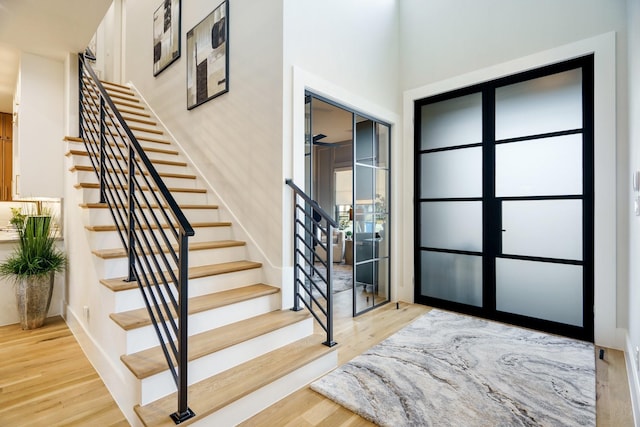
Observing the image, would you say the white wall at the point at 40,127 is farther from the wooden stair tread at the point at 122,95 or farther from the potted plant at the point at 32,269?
the wooden stair tread at the point at 122,95

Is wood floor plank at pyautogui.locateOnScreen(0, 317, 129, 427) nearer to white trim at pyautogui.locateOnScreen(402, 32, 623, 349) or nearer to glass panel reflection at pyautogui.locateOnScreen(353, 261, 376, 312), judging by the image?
glass panel reflection at pyautogui.locateOnScreen(353, 261, 376, 312)

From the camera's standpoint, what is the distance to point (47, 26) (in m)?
2.68

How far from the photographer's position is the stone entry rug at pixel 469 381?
1786mm

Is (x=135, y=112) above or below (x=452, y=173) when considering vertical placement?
above

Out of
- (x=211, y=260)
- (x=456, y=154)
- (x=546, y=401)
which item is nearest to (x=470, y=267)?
(x=456, y=154)

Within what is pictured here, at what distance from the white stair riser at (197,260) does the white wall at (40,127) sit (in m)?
1.65

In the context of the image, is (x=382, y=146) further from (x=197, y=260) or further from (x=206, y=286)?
(x=206, y=286)

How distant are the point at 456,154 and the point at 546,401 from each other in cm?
247

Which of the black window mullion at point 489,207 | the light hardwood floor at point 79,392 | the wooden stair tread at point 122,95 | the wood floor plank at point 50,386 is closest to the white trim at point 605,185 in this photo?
the light hardwood floor at point 79,392

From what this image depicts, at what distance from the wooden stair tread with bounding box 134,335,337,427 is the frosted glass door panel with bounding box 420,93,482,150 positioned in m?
2.63

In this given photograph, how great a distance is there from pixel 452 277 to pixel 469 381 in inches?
65.8

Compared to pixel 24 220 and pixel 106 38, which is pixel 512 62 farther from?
pixel 106 38

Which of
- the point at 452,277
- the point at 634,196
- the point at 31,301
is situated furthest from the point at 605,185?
the point at 31,301

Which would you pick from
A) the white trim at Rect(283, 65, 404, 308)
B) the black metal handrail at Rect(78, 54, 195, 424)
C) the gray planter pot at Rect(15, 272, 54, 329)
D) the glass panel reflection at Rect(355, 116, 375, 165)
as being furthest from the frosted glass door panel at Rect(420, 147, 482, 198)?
the gray planter pot at Rect(15, 272, 54, 329)
